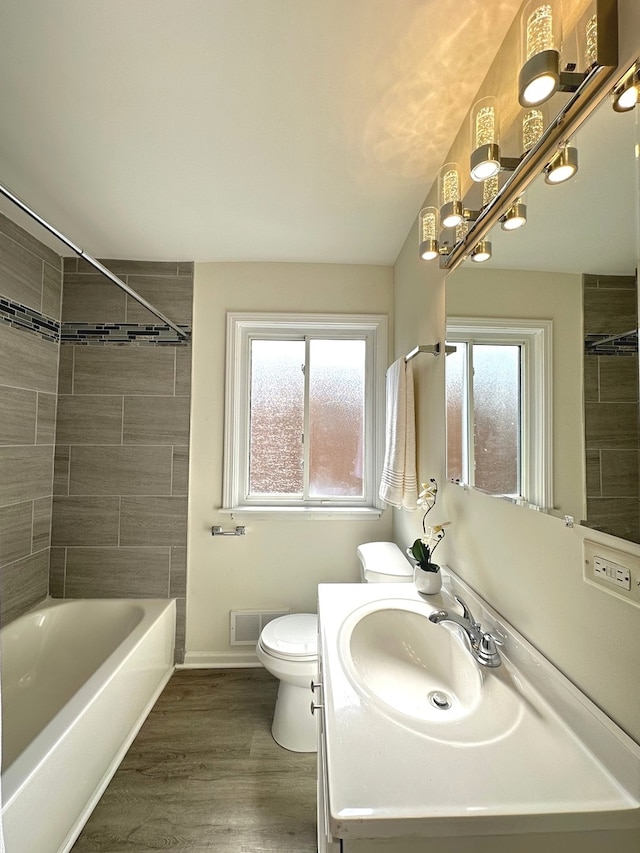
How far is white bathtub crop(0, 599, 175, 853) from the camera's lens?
43.1 inches

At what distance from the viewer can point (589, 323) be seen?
2.27ft

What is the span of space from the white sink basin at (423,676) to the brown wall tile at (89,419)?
5.99 ft

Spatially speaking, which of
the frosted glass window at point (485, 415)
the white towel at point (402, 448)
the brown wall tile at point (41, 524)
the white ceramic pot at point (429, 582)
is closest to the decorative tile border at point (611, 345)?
the frosted glass window at point (485, 415)

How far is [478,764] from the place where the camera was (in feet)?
2.08

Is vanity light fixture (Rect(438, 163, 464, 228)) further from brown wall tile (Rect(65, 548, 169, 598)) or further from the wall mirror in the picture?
brown wall tile (Rect(65, 548, 169, 598))

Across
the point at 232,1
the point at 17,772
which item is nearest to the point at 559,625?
the point at 17,772

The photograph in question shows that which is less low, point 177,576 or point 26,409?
point 26,409

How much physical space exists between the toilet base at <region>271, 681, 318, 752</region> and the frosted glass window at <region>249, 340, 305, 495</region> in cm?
105

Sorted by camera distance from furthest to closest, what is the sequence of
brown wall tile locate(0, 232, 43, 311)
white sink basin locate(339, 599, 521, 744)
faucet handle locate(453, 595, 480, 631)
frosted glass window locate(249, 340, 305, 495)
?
1. frosted glass window locate(249, 340, 305, 495)
2. brown wall tile locate(0, 232, 43, 311)
3. faucet handle locate(453, 595, 480, 631)
4. white sink basin locate(339, 599, 521, 744)

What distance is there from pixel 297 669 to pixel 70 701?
0.84 m

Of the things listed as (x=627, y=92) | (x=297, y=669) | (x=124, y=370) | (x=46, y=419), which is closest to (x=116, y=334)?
(x=124, y=370)

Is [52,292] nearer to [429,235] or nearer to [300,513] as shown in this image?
[300,513]

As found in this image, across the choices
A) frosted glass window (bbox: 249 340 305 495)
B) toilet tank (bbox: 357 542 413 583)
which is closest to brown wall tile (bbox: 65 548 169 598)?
frosted glass window (bbox: 249 340 305 495)

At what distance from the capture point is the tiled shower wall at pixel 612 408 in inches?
23.9
